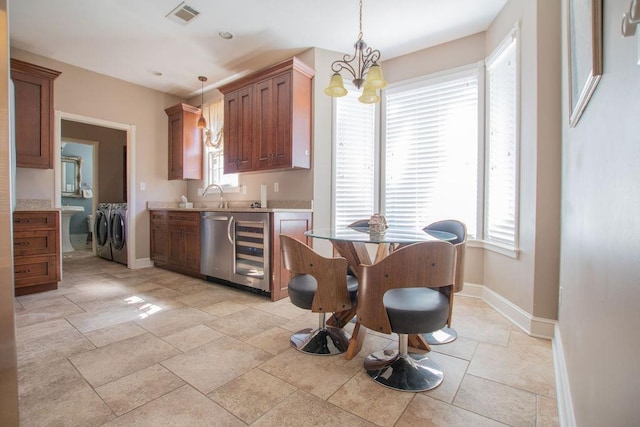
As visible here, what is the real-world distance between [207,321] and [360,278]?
5.23 feet

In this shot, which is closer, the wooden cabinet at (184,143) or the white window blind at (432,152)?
the white window blind at (432,152)

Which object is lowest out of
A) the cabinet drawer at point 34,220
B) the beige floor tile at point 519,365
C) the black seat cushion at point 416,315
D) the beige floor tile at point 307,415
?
the beige floor tile at point 519,365

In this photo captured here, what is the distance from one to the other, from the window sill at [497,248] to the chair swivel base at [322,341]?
1.60 meters

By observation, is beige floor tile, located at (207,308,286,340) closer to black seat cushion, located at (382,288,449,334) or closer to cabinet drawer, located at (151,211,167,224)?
black seat cushion, located at (382,288,449,334)

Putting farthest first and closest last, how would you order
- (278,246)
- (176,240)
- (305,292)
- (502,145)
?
(176,240) → (278,246) → (502,145) → (305,292)

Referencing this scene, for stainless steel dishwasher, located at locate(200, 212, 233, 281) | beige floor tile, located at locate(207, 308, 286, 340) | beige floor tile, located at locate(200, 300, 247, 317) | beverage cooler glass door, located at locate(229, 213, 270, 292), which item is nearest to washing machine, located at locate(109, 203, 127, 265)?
stainless steel dishwasher, located at locate(200, 212, 233, 281)

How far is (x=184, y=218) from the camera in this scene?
409 cm

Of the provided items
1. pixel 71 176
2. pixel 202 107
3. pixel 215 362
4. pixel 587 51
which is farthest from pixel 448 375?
pixel 71 176

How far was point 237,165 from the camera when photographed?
3812mm

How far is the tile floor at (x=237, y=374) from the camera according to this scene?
54.1 inches

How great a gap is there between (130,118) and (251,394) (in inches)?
180

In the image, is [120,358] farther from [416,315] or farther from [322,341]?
[416,315]

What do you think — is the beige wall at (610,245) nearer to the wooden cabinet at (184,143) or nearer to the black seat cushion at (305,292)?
the black seat cushion at (305,292)

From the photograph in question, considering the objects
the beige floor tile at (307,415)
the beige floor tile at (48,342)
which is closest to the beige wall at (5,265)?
the beige floor tile at (307,415)
